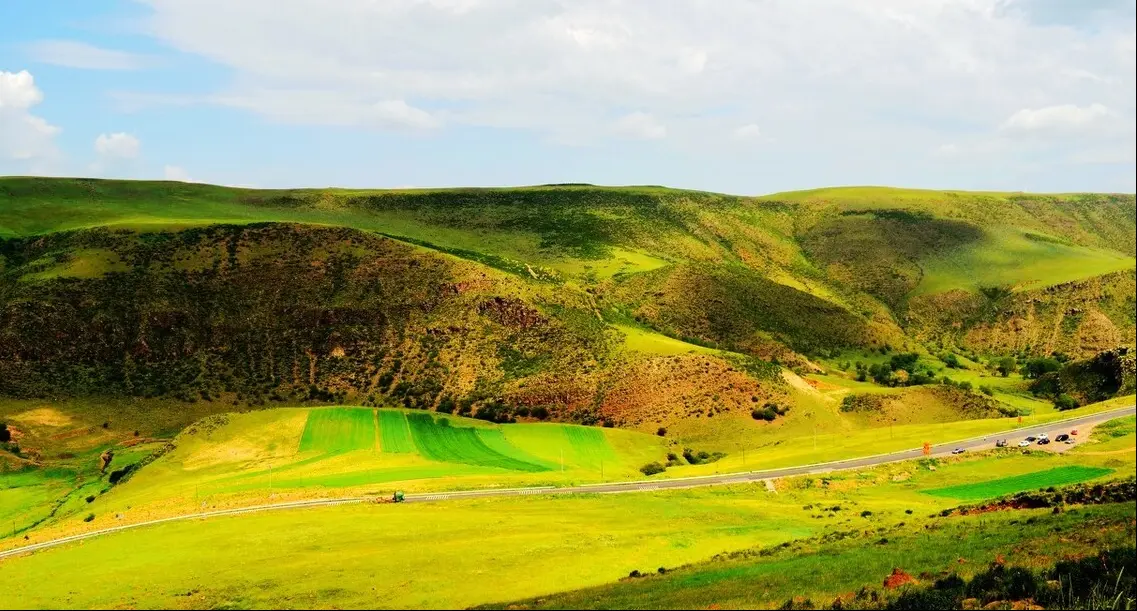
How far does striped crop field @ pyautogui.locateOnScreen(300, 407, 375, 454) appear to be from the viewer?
96.1 meters

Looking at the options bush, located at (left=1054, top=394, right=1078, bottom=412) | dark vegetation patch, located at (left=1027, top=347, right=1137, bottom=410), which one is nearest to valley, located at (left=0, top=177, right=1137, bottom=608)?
dark vegetation patch, located at (left=1027, top=347, right=1137, bottom=410)

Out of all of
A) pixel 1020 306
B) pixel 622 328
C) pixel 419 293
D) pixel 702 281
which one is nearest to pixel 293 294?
pixel 419 293

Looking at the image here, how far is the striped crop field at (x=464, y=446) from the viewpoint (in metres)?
93.2

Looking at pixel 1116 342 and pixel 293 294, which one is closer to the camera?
pixel 293 294

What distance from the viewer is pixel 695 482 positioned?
74438 mm

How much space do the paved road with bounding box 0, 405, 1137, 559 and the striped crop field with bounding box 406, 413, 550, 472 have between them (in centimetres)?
1972

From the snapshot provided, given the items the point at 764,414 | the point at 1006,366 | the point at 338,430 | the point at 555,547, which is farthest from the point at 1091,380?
the point at 555,547

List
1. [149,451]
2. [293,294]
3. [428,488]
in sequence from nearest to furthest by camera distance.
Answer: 1. [428,488]
2. [149,451]
3. [293,294]

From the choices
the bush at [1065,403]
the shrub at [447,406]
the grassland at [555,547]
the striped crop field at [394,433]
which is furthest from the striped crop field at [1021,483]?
the bush at [1065,403]

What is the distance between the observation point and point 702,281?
175875 mm

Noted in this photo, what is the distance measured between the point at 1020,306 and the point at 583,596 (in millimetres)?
197524

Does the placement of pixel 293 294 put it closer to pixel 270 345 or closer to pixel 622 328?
pixel 270 345

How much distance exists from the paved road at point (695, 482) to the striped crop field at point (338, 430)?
28.1 m

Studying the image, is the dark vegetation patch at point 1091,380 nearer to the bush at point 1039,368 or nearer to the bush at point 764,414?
the bush at point 1039,368
